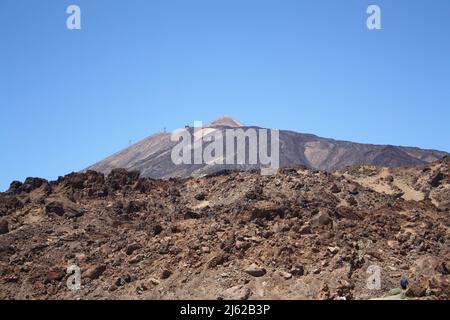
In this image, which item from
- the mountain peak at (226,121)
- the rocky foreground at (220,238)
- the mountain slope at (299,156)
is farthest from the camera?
the mountain peak at (226,121)

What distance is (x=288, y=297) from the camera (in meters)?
17.7

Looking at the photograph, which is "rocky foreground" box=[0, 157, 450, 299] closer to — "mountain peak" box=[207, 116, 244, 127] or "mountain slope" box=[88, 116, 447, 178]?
"mountain slope" box=[88, 116, 447, 178]

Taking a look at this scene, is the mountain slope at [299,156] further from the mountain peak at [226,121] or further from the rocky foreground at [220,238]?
the rocky foreground at [220,238]

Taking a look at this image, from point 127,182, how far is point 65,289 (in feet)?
29.7

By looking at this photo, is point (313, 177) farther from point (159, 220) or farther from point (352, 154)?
point (352, 154)

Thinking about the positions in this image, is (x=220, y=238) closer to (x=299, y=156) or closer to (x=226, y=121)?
(x=299, y=156)

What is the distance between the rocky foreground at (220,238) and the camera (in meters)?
18.5

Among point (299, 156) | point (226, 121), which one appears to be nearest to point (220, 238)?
point (299, 156)

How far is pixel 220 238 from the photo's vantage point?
67.5ft

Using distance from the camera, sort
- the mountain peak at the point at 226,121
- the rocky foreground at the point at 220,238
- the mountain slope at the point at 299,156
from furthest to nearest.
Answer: the mountain peak at the point at 226,121 < the mountain slope at the point at 299,156 < the rocky foreground at the point at 220,238

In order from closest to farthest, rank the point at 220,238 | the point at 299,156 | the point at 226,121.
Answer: the point at 220,238 → the point at 299,156 → the point at 226,121

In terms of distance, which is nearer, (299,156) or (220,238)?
(220,238)

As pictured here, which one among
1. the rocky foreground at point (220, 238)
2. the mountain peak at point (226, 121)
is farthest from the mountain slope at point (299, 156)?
the rocky foreground at point (220, 238)

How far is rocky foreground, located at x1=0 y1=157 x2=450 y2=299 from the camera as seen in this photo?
60.7ft
